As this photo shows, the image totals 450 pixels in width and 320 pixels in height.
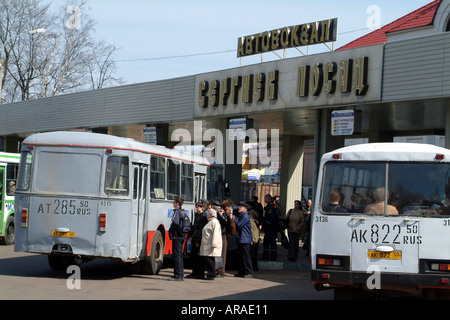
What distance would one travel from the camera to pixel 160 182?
17812mm

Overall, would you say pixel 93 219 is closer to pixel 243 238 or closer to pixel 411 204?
pixel 243 238

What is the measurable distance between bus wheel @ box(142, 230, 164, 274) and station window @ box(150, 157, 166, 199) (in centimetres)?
93

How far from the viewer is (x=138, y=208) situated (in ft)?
52.9

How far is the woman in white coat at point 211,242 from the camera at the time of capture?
650 inches

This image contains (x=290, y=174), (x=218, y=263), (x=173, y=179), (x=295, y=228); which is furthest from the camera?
(x=290, y=174)

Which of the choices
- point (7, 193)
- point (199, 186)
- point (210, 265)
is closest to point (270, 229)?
point (199, 186)

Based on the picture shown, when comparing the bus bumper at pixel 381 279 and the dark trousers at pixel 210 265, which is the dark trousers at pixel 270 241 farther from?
the bus bumper at pixel 381 279

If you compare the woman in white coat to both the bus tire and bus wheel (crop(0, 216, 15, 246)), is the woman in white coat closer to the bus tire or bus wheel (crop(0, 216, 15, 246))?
the bus tire

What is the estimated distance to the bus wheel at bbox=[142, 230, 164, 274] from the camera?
662 inches

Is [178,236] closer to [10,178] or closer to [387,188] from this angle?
[387,188]

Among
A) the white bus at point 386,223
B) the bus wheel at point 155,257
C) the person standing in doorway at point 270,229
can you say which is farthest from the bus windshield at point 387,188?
the person standing in doorway at point 270,229

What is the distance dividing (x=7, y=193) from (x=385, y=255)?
14953 mm

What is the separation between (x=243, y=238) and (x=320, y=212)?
616cm
